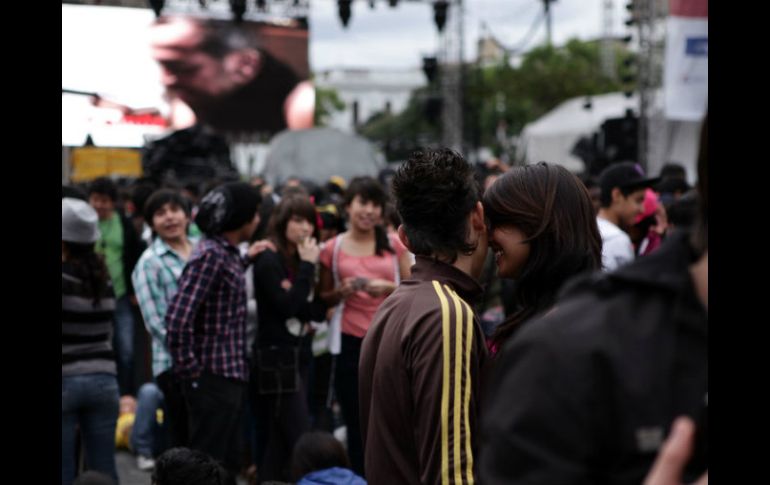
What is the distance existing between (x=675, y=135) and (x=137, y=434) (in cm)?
1309

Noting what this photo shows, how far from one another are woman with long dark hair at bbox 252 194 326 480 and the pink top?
19cm

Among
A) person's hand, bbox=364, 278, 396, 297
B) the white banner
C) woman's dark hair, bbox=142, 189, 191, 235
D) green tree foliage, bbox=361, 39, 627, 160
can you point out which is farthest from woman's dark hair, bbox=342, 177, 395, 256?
green tree foliage, bbox=361, 39, 627, 160

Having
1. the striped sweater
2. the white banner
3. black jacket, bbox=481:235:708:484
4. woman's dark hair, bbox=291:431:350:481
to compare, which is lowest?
woman's dark hair, bbox=291:431:350:481

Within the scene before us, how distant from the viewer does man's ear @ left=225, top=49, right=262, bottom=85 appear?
133ft

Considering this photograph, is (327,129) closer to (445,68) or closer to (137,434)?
(445,68)

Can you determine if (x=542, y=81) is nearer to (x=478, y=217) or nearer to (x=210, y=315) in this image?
(x=210, y=315)

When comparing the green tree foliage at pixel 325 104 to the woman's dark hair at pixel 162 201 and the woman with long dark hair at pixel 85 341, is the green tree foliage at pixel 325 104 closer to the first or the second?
the woman's dark hair at pixel 162 201

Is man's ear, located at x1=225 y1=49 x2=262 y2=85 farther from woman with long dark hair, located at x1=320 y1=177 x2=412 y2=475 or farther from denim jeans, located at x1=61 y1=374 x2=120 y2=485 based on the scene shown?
denim jeans, located at x1=61 y1=374 x2=120 y2=485

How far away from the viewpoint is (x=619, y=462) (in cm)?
145

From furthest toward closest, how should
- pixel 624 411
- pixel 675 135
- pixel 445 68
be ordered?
1. pixel 445 68
2. pixel 675 135
3. pixel 624 411

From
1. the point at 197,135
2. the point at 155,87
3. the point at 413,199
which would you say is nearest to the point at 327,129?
the point at 197,135

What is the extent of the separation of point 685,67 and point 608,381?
1195 cm

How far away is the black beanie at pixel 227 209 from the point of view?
18.8 feet

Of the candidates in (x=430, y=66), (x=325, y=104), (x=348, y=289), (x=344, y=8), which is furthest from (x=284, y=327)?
(x=325, y=104)
